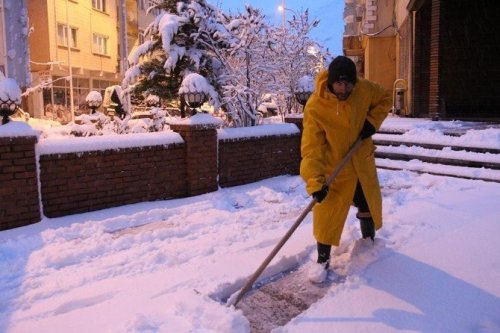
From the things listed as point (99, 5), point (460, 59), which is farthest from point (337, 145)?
point (99, 5)

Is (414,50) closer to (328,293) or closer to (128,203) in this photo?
(128,203)

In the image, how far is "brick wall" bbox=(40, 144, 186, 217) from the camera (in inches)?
216

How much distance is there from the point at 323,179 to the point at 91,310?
190cm

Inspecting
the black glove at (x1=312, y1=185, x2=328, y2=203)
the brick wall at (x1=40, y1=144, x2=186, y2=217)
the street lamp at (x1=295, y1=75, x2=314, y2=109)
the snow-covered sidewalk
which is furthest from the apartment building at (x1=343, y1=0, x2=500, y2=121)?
the black glove at (x1=312, y1=185, x2=328, y2=203)

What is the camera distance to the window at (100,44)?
30.2 m

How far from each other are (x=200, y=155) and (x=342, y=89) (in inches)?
139

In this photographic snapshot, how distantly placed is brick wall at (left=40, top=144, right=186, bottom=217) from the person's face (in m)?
3.38

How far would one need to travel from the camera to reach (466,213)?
5.41 meters

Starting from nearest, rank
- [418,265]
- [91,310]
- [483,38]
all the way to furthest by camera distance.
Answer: [91,310] < [418,265] < [483,38]

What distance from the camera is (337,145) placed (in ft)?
12.3

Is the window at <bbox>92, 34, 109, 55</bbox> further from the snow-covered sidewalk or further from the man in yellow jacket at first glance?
the man in yellow jacket

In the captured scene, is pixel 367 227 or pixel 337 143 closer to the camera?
pixel 337 143

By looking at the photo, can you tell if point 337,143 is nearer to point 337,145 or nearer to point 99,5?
point 337,145

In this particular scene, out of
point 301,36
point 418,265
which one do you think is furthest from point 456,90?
point 418,265
